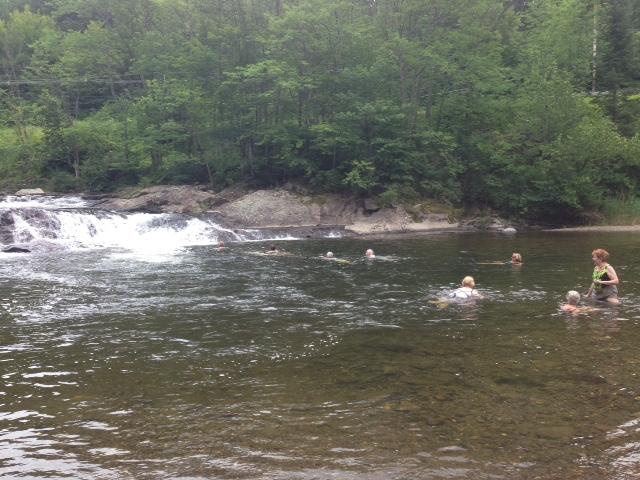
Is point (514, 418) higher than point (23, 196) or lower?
lower

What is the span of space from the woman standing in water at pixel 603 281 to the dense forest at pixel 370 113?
78.9 ft

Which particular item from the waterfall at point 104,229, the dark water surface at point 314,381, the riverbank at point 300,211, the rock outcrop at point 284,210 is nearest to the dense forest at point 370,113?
the riverbank at point 300,211

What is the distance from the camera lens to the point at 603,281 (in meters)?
14.6

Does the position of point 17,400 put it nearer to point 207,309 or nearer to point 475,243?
point 207,309

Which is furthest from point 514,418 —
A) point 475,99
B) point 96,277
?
point 475,99

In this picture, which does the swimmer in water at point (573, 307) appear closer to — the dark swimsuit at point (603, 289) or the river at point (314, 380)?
the river at point (314, 380)

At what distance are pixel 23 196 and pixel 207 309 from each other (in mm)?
32911

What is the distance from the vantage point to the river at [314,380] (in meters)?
6.41

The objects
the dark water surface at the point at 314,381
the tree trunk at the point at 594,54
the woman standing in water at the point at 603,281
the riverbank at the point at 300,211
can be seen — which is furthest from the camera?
the tree trunk at the point at 594,54

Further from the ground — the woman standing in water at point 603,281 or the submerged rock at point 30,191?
the submerged rock at point 30,191

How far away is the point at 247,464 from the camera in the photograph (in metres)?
6.30

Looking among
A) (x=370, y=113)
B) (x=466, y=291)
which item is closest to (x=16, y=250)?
(x=466, y=291)

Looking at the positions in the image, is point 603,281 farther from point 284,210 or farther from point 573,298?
point 284,210

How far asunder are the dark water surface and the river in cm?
4
